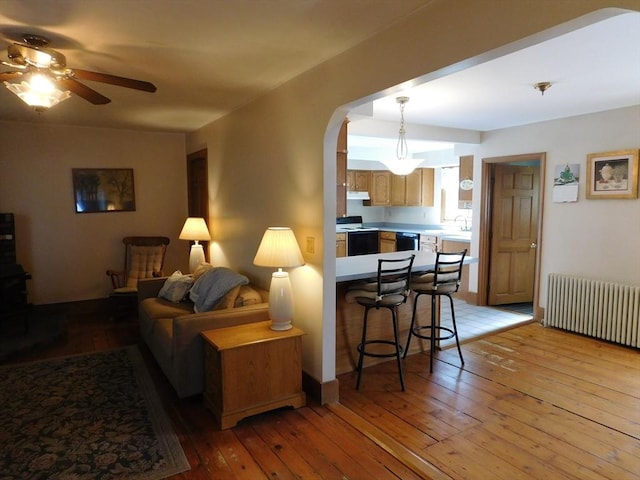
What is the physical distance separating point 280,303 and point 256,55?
64.2 inches

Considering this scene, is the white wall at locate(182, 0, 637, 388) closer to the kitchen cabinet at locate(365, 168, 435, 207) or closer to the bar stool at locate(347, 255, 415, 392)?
the bar stool at locate(347, 255, 415, 392)

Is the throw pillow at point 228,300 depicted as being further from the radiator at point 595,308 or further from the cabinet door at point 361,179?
the cabinet door at point 361,179

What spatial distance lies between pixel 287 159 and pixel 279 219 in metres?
0.50

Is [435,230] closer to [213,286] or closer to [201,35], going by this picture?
[213,286]

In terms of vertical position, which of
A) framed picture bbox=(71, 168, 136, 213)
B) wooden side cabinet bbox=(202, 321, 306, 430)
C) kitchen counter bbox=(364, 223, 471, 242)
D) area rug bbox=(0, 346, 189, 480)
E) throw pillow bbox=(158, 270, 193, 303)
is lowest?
area rug bbox=(0, 346, 189, 480)

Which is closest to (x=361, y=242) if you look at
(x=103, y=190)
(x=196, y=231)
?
(x=196, y=231)

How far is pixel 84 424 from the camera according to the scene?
2.59 m

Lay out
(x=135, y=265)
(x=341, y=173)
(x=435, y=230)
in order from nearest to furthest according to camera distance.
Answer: (x=341, y=173) < (x=135, y=265) < (x=435, y=230)

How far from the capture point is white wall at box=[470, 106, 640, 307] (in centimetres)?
414

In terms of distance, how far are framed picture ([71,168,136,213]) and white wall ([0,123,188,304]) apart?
0.07 m

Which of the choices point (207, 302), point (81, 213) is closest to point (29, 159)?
point (81, 213)

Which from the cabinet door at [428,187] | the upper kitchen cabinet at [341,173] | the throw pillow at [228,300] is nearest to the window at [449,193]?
the cabinet door at [428,187]

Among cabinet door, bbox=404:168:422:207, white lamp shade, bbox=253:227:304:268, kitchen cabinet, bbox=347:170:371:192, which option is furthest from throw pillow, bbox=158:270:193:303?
cabinet door, bbox=404:168:422:207

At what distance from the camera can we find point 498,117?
462 centimetres
